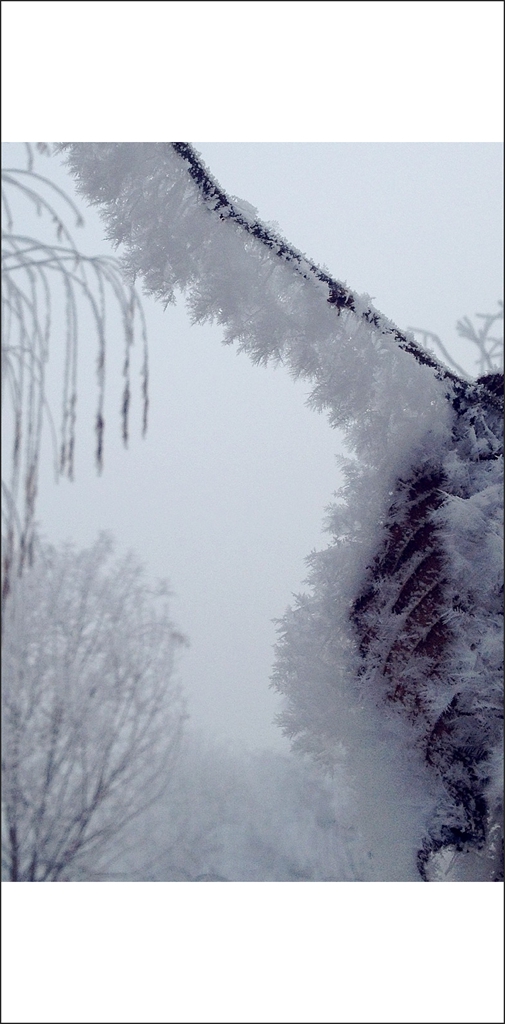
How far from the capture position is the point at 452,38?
0.81 m

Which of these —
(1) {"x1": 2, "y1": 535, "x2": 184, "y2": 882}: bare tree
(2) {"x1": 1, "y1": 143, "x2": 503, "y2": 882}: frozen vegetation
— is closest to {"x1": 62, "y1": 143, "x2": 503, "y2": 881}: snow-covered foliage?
(2) {"x1": 1, "y1": 143, "x2": 503, "y2": 882}: frozen vegetation

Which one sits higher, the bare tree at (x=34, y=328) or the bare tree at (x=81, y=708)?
the bare tree at (x=34, y=328)

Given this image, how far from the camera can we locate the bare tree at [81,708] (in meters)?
0.80

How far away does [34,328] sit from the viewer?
0.79 metres

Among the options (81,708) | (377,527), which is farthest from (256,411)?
(81,708)

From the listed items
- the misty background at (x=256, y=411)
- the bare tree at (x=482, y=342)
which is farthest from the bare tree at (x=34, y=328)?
the bare tree at (x=482, y=342)

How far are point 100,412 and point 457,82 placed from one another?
0.69 metres

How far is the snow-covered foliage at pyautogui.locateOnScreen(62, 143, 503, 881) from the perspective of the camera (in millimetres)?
812

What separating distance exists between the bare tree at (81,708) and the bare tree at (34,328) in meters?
0.08

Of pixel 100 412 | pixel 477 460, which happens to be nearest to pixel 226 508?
pixel 100 412

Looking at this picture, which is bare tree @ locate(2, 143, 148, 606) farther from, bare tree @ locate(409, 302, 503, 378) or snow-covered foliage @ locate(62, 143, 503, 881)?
bare tree @ locate(409, 302, 503, 378)

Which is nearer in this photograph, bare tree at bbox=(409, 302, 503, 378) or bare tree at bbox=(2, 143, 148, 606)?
bare tree at bbox=(2, 143, 148, 606)

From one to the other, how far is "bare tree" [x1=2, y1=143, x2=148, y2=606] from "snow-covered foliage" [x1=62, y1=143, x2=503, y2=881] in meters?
0.07

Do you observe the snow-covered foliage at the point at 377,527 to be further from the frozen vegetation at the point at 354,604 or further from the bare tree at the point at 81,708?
the bare tree at the point at 81,708
